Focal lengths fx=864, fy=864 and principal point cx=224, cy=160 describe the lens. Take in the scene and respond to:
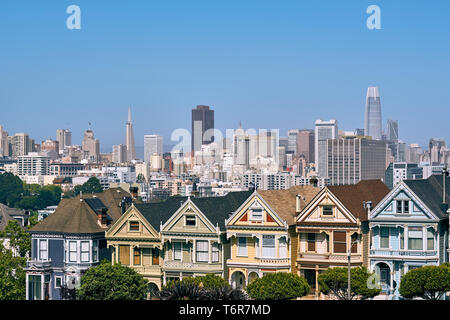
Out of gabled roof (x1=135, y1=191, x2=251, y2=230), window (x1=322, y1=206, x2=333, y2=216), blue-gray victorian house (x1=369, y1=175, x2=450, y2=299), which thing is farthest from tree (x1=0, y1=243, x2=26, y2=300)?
blue-gray victorian house (x1=369, y1=175, x2=450, y2=299)

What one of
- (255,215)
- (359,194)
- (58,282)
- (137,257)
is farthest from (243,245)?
(58,282)

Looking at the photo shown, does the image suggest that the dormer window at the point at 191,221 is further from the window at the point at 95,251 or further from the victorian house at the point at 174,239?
the window at the point at 95,251

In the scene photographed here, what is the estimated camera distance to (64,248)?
54469 mm

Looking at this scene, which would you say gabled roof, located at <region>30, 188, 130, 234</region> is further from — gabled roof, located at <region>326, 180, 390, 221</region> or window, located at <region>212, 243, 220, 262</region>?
gabled roof, located at <region>326, 180, 390, 221</region>

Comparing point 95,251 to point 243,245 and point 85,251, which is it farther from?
point 243,245

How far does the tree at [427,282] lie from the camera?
42062mm

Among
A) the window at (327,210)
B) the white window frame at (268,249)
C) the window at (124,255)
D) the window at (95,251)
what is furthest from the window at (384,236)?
the window at (95,251)

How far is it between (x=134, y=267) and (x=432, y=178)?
730 inches

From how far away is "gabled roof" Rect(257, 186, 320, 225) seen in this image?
49531 mm

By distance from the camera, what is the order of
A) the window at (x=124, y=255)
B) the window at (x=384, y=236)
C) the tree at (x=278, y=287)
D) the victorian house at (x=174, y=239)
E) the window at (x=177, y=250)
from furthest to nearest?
1. the window at (x=124, y=255)
2. the window at (x=177, y=250)
3. the victorian house at (x=174, y=239)
4. the window at (x=384, y=236)
5. the tree at (x=278, y=287)

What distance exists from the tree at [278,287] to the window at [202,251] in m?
6.13

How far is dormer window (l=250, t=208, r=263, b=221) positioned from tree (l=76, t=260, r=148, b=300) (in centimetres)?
727
